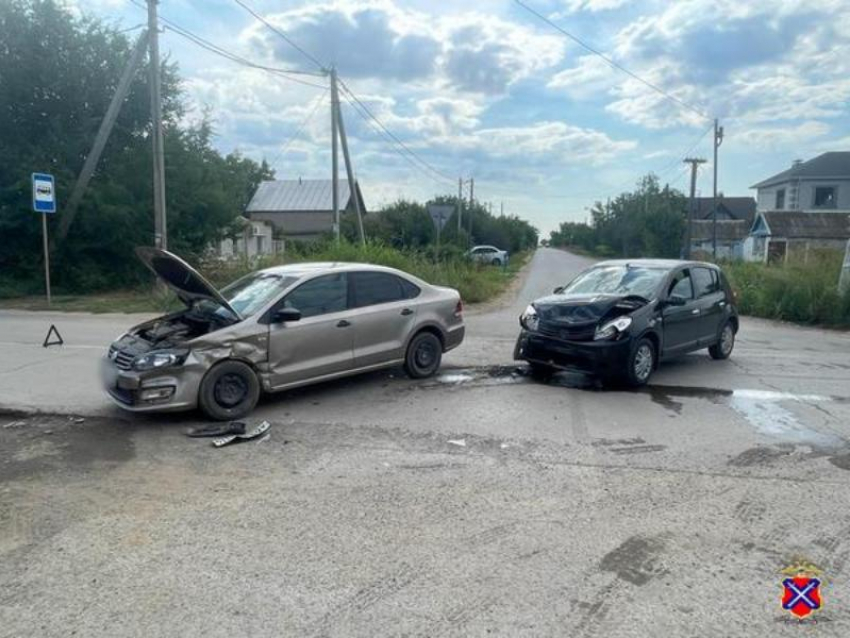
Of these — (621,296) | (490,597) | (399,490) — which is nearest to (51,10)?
(621,296)

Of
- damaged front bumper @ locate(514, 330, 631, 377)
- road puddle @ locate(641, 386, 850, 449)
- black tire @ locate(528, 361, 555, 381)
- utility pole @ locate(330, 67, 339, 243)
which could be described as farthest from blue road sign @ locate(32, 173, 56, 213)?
road puddle @ locate(641, 386, 850, 449)

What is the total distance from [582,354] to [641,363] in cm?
83

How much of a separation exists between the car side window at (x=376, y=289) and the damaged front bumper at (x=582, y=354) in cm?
182

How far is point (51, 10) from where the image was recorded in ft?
70.4

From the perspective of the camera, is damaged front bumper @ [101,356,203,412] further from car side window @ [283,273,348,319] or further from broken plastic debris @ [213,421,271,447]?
car side window @ [283,273,348,319]

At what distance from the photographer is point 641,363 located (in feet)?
26.7

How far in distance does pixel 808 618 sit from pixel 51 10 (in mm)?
25839

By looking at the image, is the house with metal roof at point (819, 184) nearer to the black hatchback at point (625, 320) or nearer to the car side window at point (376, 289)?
the black hatchback at point (625, 320)

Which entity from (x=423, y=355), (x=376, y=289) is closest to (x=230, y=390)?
(x=376, y=289)

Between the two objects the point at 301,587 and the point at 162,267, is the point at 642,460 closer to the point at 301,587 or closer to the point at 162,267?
the point at 301,587

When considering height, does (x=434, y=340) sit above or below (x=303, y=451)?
above

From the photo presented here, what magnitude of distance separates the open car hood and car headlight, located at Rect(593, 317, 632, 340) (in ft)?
13.8

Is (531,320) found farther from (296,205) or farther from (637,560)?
(296,205)

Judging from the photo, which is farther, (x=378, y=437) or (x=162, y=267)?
(x=162, y=267)
